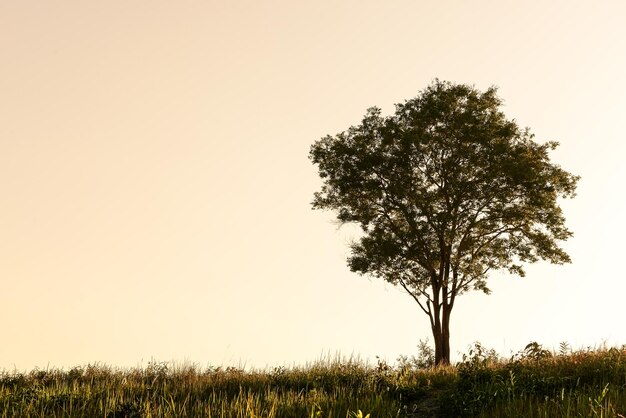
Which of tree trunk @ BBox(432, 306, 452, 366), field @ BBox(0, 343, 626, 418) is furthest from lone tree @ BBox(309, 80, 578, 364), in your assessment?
field @ BBox(0, 343, 626, 418)

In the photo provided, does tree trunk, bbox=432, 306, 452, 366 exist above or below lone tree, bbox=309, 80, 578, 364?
below

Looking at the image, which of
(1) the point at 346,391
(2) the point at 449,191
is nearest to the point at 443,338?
(2) the point at 449,191

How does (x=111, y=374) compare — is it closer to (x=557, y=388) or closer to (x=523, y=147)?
(x=557, y=388)

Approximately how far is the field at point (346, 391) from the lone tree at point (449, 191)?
1098cm

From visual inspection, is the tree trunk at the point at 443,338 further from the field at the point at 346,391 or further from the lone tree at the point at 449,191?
the field at the point at 346,391

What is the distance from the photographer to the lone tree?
90.9 feet

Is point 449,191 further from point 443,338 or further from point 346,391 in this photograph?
point 346,391

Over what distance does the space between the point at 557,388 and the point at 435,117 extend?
1827cm

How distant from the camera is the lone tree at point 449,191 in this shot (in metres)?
27.7

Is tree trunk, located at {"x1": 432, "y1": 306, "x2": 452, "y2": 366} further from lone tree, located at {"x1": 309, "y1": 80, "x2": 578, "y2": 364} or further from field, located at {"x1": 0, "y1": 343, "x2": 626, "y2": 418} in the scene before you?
field, located at {"x1": 0, "y1": 343, "x2": 626, "y2": 418}

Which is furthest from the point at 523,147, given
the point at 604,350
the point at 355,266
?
the point at 604,350

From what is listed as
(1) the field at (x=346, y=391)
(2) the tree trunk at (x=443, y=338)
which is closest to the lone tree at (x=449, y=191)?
(2) the tree trunk at (x=443, y=338)

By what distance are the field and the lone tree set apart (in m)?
11.0

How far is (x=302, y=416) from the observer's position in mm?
8922
